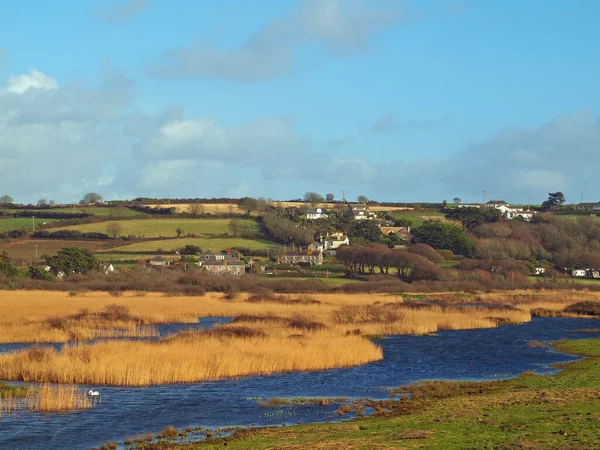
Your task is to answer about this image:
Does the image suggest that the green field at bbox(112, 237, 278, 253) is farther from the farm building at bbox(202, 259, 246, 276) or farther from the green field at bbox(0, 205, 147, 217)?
the green field at bbox(0, 205, 147, 217)

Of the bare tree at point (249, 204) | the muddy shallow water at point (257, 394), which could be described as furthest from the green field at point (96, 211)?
the muddy shallow water at point (257, 394)

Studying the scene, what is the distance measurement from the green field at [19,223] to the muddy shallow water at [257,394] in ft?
378

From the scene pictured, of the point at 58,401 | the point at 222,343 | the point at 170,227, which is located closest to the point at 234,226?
the point at 170,227

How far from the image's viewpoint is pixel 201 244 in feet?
470

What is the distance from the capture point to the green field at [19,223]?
14675 centimetres

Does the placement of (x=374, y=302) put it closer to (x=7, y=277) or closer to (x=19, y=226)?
(x=7, y=277)

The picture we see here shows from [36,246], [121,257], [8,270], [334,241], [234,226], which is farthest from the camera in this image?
[334,241]

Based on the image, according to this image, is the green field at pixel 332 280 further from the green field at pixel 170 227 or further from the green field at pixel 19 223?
the green field at pixel 19 223

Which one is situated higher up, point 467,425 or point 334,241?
point 334,241

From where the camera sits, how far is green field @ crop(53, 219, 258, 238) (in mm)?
148875

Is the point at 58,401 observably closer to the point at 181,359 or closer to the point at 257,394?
the point at 257,394

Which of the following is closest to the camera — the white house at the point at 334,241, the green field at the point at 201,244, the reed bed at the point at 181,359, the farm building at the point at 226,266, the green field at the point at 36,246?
the reed bed at the point at 181,359

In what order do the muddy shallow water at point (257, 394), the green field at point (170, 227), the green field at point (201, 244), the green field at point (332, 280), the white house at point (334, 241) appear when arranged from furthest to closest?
the white house at point (334, 241) < the green field at point (170, 227) < the green field at point (201, 244) < the green field at point (332, 280) < the muddy shallow water at point (257, 394)

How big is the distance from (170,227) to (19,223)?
29659 millimetres
